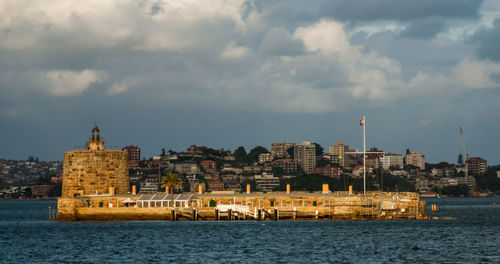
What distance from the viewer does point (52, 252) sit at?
69.8m

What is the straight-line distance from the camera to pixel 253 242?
74.9m

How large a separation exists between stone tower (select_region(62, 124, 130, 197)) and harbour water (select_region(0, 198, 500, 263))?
11.4 m

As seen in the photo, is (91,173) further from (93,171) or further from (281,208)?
(281,208)

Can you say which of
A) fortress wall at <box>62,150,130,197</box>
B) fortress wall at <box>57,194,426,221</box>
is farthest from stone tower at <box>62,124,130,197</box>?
fortress wall at <box>57,194,426,221</box>

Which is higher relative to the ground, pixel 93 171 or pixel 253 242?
pixel 93 171

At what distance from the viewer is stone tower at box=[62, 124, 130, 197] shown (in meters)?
114

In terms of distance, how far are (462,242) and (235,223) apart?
3102cm

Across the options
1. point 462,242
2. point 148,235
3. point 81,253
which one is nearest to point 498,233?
point 462,242

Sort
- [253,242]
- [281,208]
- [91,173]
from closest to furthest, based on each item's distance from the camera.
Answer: [253,242] → [281,208] → [91,173]

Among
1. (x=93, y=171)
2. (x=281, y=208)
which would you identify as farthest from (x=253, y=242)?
(x=93, y=171)

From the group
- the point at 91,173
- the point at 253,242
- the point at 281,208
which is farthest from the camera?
the point at 91,173

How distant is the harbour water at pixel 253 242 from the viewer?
6359 cm

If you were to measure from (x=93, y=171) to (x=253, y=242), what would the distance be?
151 ft

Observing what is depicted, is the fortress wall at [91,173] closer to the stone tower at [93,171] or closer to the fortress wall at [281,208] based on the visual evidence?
the stone tower at [93,171]
